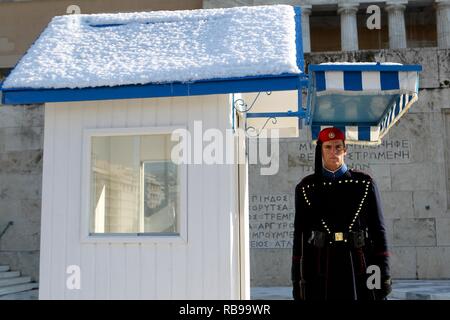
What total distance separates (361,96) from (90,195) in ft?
9.28

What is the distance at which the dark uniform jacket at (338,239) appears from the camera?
12.9 ft

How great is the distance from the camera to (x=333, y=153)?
412 cm

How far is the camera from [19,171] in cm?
1261

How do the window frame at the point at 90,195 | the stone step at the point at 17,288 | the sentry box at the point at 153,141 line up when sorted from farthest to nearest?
the stone step at the point at 17,288 → the window frame at the point at 90,195 → the sentry box at the point at 153,141

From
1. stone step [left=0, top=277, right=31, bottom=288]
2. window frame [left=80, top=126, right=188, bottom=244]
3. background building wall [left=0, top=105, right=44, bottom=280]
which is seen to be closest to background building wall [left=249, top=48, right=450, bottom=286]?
stone step [left=0, top=277, right=31, bottom=288]

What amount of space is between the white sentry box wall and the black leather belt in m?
0.82

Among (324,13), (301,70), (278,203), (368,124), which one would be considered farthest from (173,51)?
(324,13)

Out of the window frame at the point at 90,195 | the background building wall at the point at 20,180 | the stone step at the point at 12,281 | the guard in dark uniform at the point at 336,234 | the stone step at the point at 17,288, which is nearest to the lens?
the guard in dark uniform at the point at 336,234

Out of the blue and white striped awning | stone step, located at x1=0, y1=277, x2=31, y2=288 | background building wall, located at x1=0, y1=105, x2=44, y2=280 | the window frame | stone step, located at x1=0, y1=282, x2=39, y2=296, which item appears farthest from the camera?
background building wall, located at x1=0, y1=105, x2=44, y2=280

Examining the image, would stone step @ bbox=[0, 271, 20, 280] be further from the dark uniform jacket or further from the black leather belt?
the black leather belt

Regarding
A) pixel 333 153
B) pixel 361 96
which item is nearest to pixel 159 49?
pixel 333 153

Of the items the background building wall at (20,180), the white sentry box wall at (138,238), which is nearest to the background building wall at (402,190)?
the background building wall at (20,180)

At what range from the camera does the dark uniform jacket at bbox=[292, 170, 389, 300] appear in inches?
155

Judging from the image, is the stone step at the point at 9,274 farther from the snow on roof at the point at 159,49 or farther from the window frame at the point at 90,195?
the window frame at the point at 90,195
